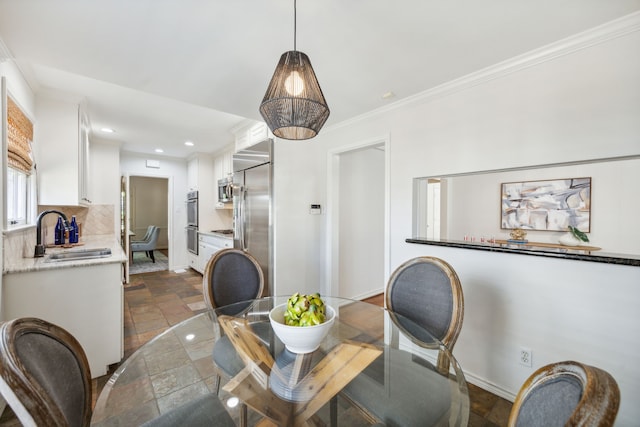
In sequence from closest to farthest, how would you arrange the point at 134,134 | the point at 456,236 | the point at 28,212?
1. the point at 456,236
2. the point at 28,212
3. the point at 134,134

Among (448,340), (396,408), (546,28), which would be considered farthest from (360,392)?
(546,28)

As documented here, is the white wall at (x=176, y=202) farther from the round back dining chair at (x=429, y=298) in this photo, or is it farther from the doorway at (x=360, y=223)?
the round back dining chair at (x=429, y=298)

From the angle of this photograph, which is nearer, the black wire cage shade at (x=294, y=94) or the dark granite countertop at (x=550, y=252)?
the black wire cage shade at (x=294, y=94)

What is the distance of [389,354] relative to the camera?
1390mm

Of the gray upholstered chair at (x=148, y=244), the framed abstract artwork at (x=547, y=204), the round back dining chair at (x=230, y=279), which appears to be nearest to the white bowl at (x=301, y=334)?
the round back dining chair at (x=230, y=279)

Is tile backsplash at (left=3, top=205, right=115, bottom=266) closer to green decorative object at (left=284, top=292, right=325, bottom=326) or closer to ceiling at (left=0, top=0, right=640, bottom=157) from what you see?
ceiling at (left=0, top=0, right=640, bottom=157)

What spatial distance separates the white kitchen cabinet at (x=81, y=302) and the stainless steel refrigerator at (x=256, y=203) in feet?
4.59

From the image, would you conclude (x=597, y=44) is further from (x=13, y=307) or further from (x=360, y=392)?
(x=13, y=307)

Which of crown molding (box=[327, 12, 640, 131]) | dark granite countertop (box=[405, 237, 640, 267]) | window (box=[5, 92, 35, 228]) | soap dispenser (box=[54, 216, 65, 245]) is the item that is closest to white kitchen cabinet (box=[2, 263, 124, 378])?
window (box=[5, 92, 35, 228])

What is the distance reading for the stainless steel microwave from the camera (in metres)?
4.49

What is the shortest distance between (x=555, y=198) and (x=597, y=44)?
2.97ft

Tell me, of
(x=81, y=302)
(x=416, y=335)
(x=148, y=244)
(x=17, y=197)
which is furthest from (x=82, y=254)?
(x=148, y=244)

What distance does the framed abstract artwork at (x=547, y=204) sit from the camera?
5.43 feet

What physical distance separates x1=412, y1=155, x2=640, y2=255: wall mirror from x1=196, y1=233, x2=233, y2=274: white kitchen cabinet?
2987mm
